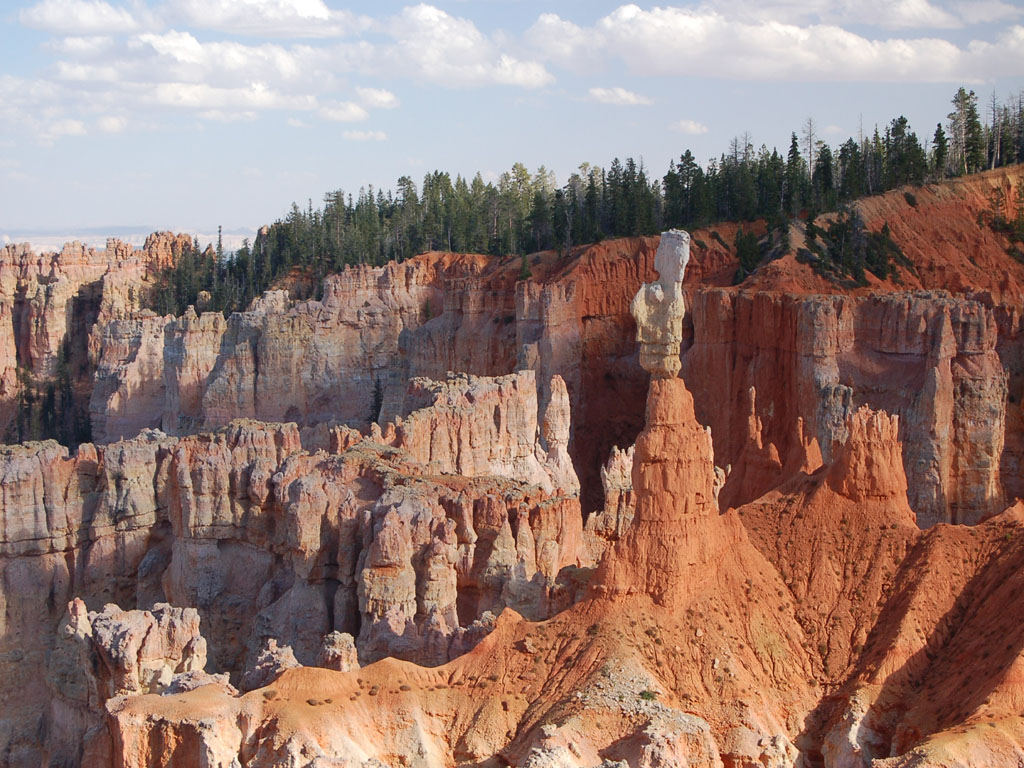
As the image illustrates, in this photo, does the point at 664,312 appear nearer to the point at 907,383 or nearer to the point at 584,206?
the point at 907,383

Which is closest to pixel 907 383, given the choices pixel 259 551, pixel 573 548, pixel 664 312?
pixel 573 548

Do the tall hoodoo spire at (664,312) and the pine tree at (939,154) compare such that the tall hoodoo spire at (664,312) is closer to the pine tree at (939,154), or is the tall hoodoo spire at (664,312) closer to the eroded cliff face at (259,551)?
the eroded cliff face at (259,551)

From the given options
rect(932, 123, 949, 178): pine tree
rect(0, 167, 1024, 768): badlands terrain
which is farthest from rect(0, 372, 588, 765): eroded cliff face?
rect(932, 123, 949, 178): pine tree

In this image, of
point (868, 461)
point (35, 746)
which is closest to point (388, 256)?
point (35, 746)

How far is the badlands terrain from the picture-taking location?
2112 cm

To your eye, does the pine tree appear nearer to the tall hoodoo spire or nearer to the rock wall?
the rock wall

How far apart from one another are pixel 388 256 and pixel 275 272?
823cm

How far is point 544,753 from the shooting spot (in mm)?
19219

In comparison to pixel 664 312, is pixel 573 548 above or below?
below

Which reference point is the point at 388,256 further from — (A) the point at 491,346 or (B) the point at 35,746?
(B) the point at 35,746

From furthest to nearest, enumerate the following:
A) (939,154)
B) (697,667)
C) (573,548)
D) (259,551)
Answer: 1. (939,154)
2. (259,551)
3. (573,548)
4. (697,667)

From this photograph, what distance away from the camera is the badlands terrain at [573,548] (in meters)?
21.1

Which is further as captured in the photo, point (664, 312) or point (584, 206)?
point (584, 206)

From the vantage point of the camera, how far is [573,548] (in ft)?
103
